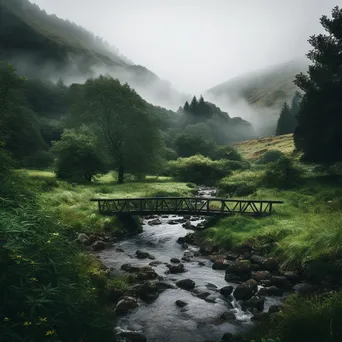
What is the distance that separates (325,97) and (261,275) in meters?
25.8

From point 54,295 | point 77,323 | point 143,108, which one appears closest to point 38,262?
point 54,295

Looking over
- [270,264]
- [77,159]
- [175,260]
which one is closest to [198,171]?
[77,159]

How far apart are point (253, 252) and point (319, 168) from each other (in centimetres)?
2333

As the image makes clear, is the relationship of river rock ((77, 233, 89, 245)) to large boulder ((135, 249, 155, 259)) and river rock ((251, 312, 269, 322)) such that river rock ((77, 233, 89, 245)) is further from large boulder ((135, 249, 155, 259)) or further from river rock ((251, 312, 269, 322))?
river rock ((251, 312, 269, 322))

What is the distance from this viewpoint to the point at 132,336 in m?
8.82

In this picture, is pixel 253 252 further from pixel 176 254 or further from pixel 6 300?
pixel 6 300

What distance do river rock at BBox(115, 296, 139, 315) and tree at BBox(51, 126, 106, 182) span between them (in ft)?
100

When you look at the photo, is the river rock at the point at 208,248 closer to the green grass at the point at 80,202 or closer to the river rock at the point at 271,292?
the river rock at the point at 271,292

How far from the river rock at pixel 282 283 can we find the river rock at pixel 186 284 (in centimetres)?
347

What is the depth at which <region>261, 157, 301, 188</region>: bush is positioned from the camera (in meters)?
33.2

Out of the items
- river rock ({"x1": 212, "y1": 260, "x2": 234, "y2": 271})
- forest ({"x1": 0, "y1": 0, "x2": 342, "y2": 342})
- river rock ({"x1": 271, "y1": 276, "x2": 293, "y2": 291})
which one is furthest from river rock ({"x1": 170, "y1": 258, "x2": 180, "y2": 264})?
river rock ({"x1": 271, "y1": 276, "x2": 293, "y2": 291})

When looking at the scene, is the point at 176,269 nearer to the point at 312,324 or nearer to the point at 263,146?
the point at 312,324

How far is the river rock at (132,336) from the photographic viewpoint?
345 inches

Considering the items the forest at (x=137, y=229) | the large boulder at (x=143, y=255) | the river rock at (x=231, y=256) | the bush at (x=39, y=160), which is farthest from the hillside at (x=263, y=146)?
the large boulder at (x=143, y=255)
